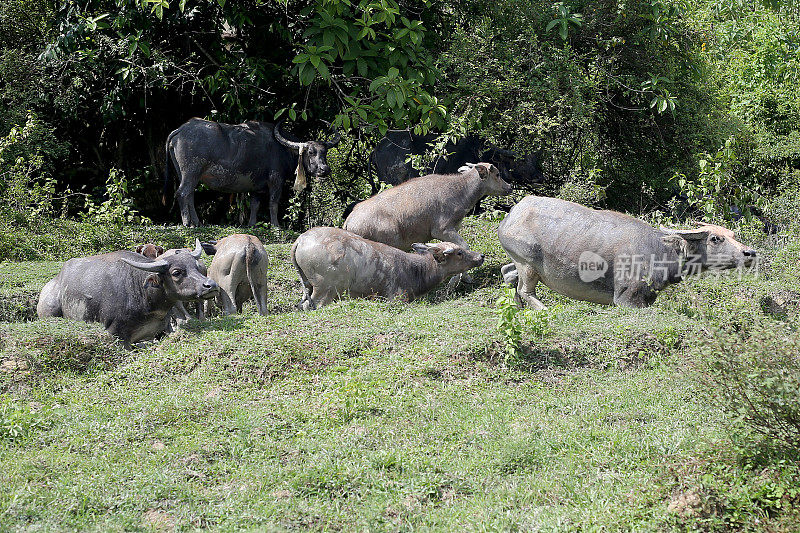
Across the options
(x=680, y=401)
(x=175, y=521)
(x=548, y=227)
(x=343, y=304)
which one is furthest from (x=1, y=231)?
(x=680, y=401)

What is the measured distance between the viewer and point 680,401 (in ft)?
22.4

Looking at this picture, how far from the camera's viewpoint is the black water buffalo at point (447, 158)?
1488 centimetres

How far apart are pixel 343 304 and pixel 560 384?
2847mm

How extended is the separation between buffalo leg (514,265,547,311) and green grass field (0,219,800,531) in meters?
0.45

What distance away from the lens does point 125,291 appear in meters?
8.64

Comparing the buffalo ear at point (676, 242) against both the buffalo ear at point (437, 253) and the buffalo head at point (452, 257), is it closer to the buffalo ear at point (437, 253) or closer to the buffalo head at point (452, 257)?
the buffalo head at point (452, 257)

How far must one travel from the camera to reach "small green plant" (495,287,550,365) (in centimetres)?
763

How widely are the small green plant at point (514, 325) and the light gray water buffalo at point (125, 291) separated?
2.83m

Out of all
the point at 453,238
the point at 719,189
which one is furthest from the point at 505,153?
the point at 719,189

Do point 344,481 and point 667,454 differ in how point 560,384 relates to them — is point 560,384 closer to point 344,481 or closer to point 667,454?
point 667,454

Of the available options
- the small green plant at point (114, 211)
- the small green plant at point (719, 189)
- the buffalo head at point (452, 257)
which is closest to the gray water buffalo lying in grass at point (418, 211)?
the buffalo head at point (452, 257)

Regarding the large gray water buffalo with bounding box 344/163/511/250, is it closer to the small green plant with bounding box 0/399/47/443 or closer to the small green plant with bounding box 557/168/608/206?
the small green plant with bounding box 557/168/608/206

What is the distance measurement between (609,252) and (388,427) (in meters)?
3.90

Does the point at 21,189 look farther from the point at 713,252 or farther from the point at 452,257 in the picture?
the point at 713,252
